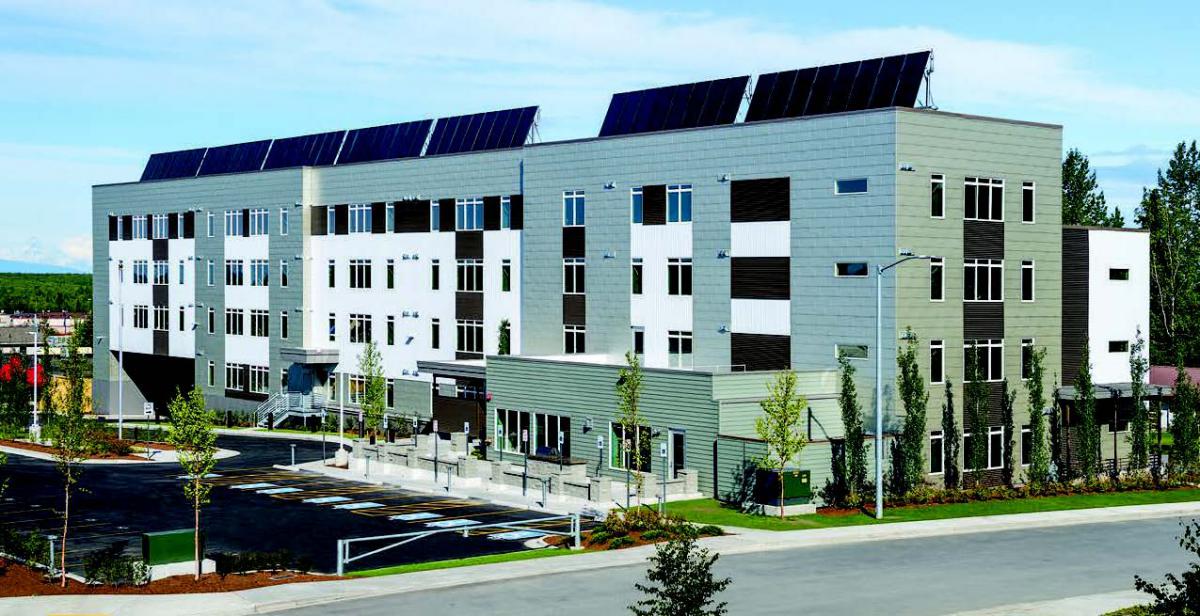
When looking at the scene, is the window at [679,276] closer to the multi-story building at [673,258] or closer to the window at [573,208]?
the multi-story building at [673,258]

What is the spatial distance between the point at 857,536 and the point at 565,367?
20084 millimetres

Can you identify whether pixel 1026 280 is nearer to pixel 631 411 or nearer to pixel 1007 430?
pixel 1007 430

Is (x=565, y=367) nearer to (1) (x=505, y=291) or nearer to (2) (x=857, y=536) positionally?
(1) (x=505, y=291)

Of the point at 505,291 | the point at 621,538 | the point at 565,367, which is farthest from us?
the point at 505,291

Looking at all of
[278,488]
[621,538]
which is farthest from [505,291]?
[621,538]

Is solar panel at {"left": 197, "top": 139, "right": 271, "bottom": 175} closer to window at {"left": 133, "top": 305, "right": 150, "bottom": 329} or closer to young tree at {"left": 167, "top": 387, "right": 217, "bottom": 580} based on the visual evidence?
window at {"left": 133, "top": 305, "right": 150, "bottom": 329}

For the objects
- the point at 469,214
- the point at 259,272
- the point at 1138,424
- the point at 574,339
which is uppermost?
the point at 469,214

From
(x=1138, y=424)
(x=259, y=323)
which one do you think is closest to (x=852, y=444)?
(x=1138, y=424)

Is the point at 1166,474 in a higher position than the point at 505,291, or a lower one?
lower

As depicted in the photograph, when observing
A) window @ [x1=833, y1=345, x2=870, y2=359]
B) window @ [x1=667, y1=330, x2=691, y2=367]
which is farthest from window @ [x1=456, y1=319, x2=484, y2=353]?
window @ [x1=833, y1=345, x2=870, y2=359]

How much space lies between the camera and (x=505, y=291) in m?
73.9

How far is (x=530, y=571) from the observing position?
36.5m

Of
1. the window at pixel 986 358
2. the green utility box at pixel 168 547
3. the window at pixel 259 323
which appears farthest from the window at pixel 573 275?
the green utility box at pixel 168 547

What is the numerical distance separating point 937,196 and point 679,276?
41.8ft
